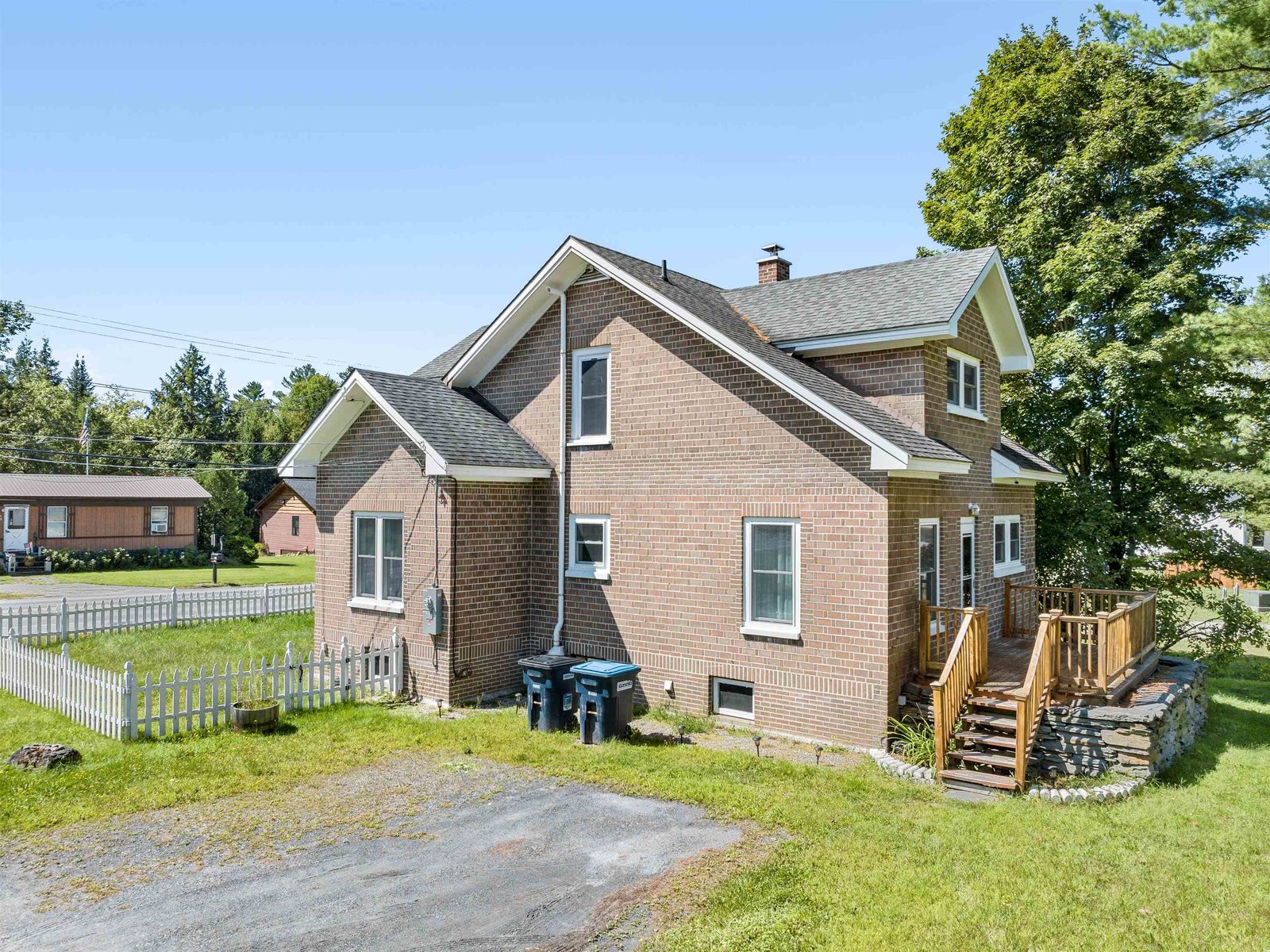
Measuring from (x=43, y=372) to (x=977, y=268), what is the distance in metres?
91.1

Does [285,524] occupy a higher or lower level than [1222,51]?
lower

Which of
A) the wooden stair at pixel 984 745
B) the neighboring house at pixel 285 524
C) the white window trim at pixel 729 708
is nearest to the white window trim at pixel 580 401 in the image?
the white window trim at pixel 729 708

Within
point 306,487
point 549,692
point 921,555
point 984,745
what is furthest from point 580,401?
point 984,745

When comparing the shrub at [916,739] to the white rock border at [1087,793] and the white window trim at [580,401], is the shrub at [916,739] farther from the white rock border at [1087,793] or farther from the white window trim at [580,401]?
the white window trim at [580,401]

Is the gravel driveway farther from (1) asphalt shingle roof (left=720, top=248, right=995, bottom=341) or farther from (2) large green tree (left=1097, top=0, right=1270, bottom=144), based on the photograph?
(2) large green tree (left=1097, top=0, right=1270, bottom=144)

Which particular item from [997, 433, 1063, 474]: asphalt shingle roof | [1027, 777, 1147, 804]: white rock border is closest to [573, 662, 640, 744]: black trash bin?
[1027, 777, 1147, 804]: white rock border

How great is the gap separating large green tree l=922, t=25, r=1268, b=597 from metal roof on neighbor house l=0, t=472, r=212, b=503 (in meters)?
43.9

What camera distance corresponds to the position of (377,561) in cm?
1519

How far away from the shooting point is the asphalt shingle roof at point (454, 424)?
1384 centimetres

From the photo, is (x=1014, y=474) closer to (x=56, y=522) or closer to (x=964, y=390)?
(x=964, y=390)

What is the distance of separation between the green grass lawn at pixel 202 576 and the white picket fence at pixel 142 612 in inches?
425

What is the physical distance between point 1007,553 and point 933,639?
5.49 meters

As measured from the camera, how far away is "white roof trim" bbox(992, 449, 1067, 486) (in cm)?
1595

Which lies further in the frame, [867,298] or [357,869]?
[867,298]
